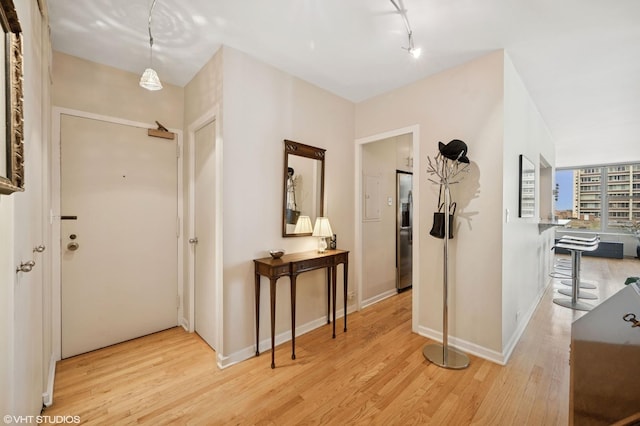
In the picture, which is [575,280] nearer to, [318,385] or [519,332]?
[519,332]

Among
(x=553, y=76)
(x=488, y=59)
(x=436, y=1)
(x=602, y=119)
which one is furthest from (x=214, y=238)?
(x=602, y=119)

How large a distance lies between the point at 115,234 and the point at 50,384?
3.98 ft

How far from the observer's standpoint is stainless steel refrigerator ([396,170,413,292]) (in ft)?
13.8

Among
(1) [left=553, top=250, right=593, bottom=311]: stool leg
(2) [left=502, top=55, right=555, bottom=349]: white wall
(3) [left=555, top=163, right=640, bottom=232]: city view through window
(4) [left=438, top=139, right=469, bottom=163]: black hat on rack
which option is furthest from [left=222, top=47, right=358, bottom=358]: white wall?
(3) [left=555, top=163, right=640, bottom=232]: city view through window

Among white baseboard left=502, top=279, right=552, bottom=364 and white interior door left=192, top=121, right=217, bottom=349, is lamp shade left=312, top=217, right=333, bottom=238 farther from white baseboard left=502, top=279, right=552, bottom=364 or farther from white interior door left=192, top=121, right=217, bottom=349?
white baseboard left=502, top=279, right=552, bottom=364

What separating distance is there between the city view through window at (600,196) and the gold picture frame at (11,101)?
29.9 ft

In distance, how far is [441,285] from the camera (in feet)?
8.83

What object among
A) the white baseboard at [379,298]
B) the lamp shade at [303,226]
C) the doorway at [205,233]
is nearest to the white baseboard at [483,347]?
the white baseboard at [379,298]

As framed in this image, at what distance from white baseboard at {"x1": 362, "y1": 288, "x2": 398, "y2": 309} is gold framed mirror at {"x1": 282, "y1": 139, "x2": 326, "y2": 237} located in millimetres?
1431

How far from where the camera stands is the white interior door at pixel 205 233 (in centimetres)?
253

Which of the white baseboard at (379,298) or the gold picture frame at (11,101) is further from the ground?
the gold picture frame at (11,101)

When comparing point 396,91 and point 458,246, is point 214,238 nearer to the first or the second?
point 458,246

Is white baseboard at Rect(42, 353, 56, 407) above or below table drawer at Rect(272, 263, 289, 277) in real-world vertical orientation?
below

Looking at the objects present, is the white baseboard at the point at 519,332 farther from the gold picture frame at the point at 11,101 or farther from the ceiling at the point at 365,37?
the gold picture frame at the point at 11,101
